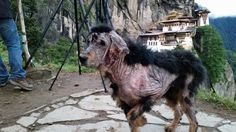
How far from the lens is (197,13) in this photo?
56.2 m

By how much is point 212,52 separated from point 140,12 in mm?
10997

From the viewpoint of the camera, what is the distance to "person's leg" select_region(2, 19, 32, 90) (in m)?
5.38

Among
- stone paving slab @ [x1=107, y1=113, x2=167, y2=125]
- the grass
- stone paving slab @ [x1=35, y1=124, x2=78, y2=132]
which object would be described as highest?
stone paving slab @ [x1=35, y1=124, x2=78, y2=132]

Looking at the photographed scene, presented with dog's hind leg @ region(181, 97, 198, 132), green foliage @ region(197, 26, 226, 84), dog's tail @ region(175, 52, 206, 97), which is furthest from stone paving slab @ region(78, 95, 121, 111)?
green foliage @ region(197, 26, 226, 84)

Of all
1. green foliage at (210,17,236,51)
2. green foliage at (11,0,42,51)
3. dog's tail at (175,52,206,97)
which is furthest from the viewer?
green foliage at (210,17,236,51)

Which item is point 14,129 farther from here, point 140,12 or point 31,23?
point 140,12

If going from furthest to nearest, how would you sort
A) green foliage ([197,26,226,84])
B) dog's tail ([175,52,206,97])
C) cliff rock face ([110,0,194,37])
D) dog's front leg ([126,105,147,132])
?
cliff rock face ([110,0,194,37])
green foliage ([197,26,226,84])
dog's tail ([175,52,206,97])
dog's front leg ([126,105,147,132])

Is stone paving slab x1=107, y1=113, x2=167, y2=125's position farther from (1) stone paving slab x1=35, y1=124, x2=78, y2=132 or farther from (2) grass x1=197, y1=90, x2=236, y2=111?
(2) grass x1=197, y1=90, x2=236, y2=111

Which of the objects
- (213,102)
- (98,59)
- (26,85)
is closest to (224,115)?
(213,102)

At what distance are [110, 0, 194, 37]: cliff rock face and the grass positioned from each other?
1400 inches

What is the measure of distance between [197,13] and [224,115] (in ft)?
175

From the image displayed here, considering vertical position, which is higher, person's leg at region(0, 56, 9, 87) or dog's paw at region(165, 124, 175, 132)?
person's leg at region(0, 56, 9, 87)

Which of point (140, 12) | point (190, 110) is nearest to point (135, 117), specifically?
point (190, 110)

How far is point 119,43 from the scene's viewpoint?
9.80 feet
